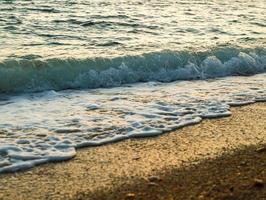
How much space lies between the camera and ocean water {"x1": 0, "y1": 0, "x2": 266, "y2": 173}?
5113 mm

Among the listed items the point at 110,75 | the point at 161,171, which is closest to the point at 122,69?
the point at 110,75

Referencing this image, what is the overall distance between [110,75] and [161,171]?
141 inches

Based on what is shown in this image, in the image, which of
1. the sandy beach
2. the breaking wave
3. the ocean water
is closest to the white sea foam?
the ocean water

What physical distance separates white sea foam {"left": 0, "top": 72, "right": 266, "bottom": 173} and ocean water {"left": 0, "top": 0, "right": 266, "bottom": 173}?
0.04 feet

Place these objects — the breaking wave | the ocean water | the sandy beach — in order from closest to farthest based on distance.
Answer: the sandy beach
the ocean water
the breaking wave

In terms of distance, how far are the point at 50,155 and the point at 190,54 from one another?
470 centimetres

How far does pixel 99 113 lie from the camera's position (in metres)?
5.73

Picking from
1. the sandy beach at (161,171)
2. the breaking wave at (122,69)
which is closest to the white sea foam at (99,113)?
the sandy beach at (161,171)

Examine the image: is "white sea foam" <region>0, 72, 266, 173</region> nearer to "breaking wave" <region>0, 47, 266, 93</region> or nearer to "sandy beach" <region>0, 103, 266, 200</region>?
"sandy beach" <region>0, 103, 266, 200</region>

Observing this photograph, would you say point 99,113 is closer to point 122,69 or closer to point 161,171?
point 161,171

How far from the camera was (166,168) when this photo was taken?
4203 millimetres

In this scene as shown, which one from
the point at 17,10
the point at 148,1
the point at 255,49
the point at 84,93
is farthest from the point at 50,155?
the point at 148,1

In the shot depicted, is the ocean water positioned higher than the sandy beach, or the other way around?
the sandy beach

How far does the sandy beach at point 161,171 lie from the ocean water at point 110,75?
0.70 ft
